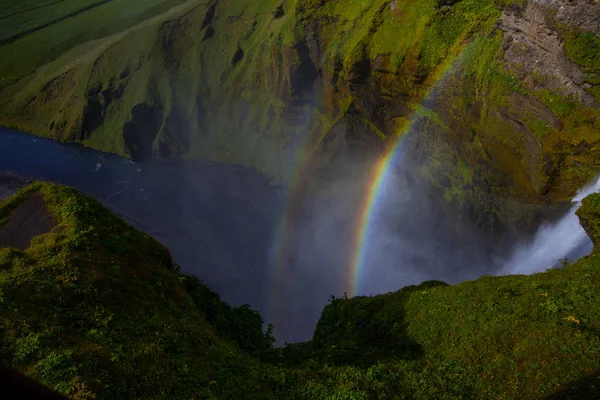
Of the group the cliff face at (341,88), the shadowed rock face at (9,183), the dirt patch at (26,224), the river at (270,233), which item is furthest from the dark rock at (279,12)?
the dirt patch at (26,224)

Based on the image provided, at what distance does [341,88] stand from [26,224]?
5632 centimetres

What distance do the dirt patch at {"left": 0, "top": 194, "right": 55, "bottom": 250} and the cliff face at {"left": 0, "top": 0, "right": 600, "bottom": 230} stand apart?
122 ft

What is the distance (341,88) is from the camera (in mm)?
66250

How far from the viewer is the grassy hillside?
1149cm

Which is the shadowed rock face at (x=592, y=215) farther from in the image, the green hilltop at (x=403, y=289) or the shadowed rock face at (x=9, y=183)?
the shadowed rock face at (x=9, y=183)

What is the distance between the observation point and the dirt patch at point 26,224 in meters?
17.1

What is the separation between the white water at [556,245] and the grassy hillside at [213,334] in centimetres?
1934

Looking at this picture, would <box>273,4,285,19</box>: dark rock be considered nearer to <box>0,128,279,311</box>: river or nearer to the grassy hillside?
<box>0,128,279,311</box>: river

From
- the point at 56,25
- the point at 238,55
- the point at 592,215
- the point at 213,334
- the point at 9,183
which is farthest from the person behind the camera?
the point at 56,25

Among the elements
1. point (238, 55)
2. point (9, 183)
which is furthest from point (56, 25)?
point (9, 183)

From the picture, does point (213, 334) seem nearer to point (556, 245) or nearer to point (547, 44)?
point (547, 44)

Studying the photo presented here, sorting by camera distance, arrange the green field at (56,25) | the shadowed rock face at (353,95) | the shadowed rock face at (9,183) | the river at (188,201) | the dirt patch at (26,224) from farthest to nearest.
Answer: the green field at (56,25) → the shadowed rock face at (9,183) → the river at (188,201) → the shadowed rock face at (353,95) → the dirt patch at (26,224)

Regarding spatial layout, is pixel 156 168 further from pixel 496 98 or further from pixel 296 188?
pixel 496 98

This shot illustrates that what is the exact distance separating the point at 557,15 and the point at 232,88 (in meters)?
87.9
